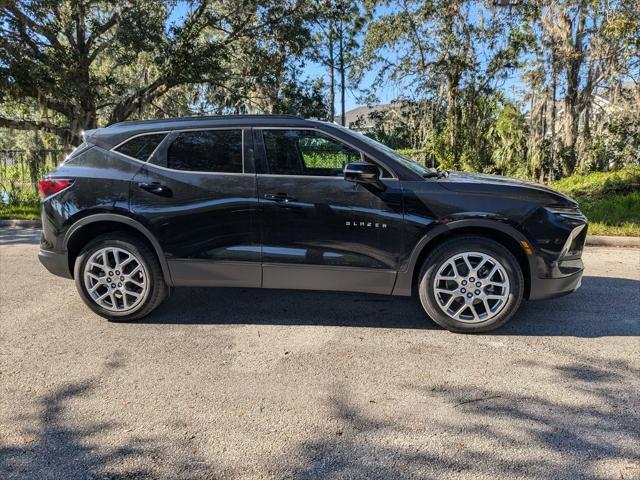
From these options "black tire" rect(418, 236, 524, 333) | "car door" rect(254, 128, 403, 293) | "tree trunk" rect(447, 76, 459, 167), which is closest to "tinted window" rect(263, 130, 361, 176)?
"car door" rect(254, 128, 403, 293)

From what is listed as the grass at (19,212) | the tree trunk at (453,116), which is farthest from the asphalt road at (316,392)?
the tree trunk at (453,116)

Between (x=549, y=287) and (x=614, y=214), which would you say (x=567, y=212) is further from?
(x=614, y=214)

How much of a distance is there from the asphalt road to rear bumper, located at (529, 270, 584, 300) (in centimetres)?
34

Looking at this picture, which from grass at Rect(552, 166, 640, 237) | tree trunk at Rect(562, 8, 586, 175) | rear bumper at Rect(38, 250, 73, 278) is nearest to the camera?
rear bumper at Rect(38, 250, 73, 278)

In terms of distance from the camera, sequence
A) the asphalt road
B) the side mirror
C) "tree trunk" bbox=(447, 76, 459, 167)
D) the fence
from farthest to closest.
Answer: "tree trunk" bbox=(447, 76, 459, 167)
the fence
the side mirror
the asphalt road

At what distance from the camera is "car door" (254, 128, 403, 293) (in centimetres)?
405

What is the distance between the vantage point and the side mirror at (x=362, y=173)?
3924 millimetres

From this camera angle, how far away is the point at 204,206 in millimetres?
4211

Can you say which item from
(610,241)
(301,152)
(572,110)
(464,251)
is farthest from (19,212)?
(572,110)

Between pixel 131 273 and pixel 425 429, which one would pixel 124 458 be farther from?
pixel 131 273

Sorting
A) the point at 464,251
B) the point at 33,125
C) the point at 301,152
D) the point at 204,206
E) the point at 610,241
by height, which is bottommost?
the point at 610,241

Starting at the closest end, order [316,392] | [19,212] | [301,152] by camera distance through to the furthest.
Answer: [316,392]
[301,152]
[19,212]

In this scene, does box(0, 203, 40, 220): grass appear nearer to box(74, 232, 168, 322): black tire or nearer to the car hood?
box(74, 232, 168, 322): black tire

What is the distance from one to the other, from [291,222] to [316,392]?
1.49m
